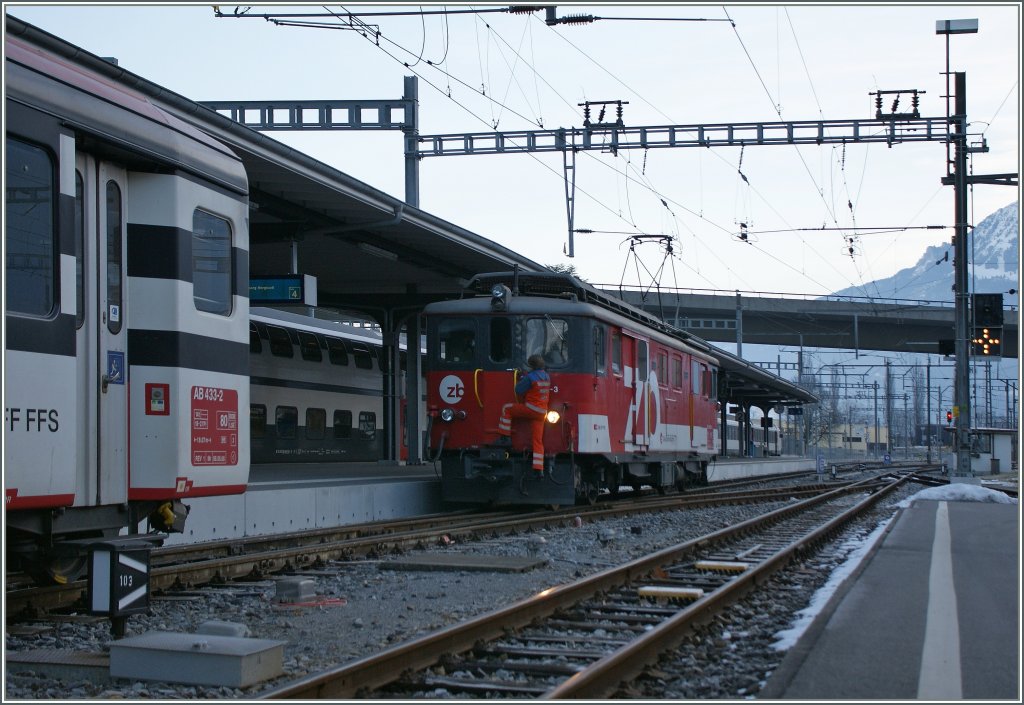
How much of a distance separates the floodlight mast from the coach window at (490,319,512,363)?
40.0 ft

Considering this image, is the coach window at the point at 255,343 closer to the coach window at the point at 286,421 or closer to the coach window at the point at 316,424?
the coach window at the point at 286,421

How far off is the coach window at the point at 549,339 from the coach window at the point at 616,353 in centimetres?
131

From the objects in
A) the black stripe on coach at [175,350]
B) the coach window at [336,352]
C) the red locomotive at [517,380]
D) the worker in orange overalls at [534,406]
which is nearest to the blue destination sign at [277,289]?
the red locomotive at [517,380]

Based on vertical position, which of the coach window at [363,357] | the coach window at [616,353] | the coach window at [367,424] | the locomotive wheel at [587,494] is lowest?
the locomotive wheel at [587,494]

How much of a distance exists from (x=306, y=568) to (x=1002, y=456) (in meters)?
45.3

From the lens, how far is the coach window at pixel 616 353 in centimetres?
1778

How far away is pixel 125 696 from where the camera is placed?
221 inches

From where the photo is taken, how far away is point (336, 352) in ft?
→ 91.0

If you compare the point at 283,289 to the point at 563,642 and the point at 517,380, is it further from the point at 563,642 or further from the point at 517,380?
the point at 563,642

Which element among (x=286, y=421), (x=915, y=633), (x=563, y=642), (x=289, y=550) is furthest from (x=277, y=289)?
(x=286, y=421)

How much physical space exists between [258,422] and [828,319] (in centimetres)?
4666

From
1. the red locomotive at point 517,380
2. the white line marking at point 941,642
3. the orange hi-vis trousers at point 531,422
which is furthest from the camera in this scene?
the red locomotive at point 517,380

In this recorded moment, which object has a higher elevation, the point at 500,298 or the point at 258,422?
the point at 500,298

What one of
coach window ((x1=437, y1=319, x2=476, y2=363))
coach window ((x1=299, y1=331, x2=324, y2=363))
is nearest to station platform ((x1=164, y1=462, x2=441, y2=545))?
coach window ((x1=437, y1=319, x2=476, y2=363))
